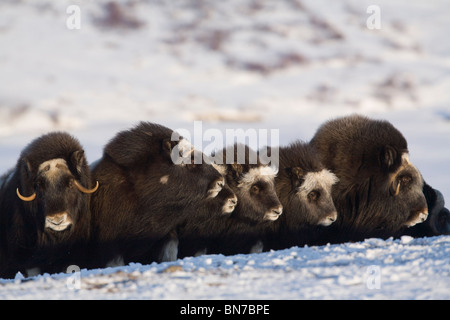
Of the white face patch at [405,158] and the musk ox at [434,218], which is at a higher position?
the white face patch at [405,158]

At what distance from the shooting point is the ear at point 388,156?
25.6 ft

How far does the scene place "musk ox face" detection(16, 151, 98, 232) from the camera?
630cm

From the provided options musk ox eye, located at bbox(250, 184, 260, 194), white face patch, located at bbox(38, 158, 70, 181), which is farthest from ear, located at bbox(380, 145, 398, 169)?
white face patch, located at bbox(38, 158, 70, 181)

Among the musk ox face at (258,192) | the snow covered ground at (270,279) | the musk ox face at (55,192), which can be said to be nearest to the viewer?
the snow covered ground at (270,279)

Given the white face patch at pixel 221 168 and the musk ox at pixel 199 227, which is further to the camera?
the white face patch at pixel 221 168

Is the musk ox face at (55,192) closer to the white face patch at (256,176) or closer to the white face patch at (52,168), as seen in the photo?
the white face patch at (52,168)

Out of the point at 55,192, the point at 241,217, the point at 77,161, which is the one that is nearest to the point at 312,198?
the point at 241,217

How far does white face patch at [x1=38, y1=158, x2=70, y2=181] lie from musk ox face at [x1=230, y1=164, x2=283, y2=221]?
178 centimetres

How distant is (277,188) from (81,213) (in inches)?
84.4

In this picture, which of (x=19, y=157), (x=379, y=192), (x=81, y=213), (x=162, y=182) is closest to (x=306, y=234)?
(x=379, y=192)

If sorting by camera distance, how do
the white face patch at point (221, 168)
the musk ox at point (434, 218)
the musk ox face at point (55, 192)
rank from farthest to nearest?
the musk ox at point (434, 218) < the white face patch at point (221, 168) < the musk ox face at point (55, 192)

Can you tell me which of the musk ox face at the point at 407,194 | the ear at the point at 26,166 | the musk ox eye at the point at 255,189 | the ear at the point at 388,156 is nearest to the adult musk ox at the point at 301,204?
the musk ox eye at the point at 255,189

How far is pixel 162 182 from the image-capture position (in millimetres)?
6805

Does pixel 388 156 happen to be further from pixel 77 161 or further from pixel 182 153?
pixel 77 161
